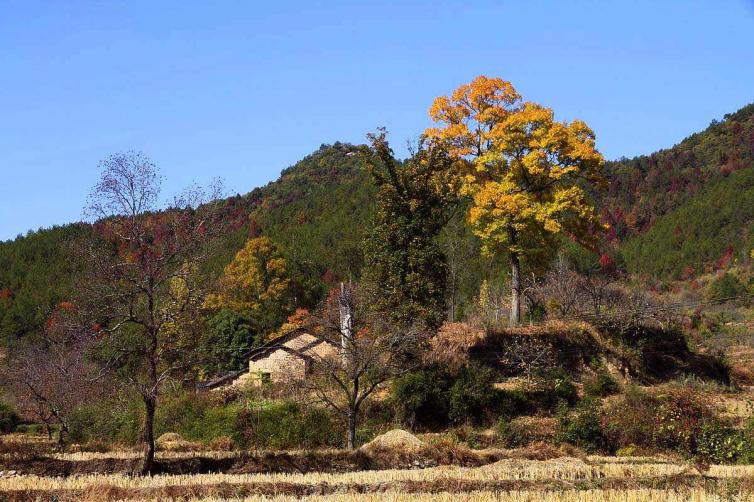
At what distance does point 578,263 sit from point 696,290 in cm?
1221

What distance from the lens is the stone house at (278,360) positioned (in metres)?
40.1

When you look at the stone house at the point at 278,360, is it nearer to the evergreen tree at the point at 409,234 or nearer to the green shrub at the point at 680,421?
the evergreen tree at the point at 409,234

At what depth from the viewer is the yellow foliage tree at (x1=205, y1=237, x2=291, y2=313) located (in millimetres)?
66875

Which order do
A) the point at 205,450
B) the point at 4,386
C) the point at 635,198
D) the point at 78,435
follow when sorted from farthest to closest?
the point at 635,198 → the point at 4,386 → the point at 78,435 → the point at 205,450

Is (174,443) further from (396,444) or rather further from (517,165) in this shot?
(517,165)

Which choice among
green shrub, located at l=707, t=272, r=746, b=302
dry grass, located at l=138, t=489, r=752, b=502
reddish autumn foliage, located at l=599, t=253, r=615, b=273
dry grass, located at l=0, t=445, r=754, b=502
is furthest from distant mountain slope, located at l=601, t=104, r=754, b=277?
dry grass, located at l=138, t=489, r=752, b=502

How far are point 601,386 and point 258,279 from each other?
3932 centimetres

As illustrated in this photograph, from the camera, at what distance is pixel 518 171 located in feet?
126

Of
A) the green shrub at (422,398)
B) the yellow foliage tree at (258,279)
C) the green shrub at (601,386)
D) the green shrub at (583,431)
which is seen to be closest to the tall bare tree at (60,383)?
the green shrub at (422,398)

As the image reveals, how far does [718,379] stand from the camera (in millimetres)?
40094

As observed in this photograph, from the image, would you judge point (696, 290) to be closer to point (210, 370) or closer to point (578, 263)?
point (578, 263)

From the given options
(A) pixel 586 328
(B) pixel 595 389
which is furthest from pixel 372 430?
(A) pixel 586 328

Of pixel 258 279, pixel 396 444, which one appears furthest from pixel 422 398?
pixel 258 279

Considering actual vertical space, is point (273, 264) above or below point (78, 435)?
above
